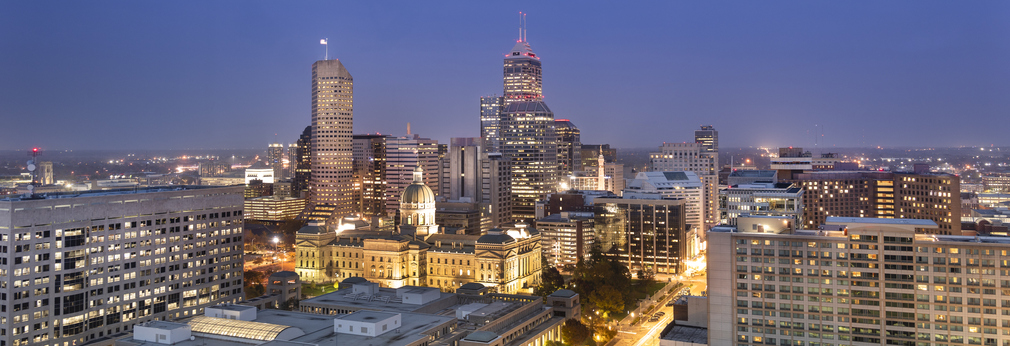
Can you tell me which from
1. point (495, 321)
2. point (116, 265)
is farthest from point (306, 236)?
point (495, 321)

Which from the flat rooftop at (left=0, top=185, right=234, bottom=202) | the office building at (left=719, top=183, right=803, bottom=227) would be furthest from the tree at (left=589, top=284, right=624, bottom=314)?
the flat rooftop at (left=0, top=185, right=234, bottom=202)

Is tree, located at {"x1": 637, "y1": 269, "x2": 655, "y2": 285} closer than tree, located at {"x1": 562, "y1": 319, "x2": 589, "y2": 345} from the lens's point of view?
No

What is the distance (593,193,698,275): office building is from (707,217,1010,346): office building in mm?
96248

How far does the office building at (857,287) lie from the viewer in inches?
3393

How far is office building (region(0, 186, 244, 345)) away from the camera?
104m

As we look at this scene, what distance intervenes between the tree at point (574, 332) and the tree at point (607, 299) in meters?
14.3

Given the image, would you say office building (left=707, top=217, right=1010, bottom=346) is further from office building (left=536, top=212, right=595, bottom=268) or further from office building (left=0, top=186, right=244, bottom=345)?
office building (left=536, top=212, right=595, bottom=268)

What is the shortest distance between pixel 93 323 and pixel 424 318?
50739mm

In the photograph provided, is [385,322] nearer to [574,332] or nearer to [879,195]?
[574,332]

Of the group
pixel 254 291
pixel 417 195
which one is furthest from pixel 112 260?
pixel 417 195

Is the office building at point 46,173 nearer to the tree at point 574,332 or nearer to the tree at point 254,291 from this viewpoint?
the tree at point 254,291

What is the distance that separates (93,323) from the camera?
368 ft

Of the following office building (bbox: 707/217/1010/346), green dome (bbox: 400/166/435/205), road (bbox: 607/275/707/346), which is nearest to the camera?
office building (bbox: 707/217/1010/346)

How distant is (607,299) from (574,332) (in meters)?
16.9
